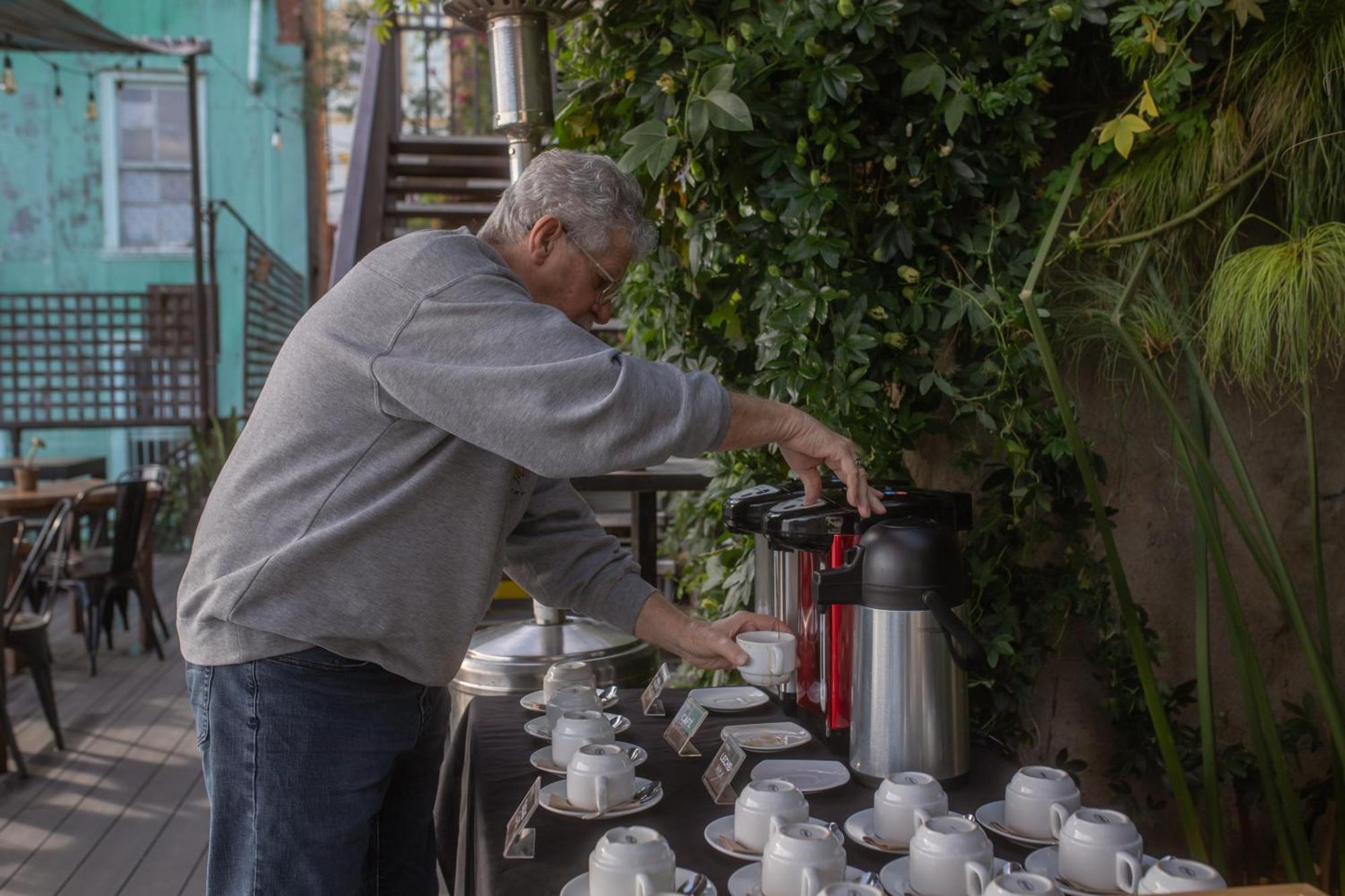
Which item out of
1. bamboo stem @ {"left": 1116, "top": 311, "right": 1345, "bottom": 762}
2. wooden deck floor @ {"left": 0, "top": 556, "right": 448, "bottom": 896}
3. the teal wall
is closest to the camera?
bamboo stem @ {"left": 1116, "top": 311, "right": 1345, "bottom": 762}

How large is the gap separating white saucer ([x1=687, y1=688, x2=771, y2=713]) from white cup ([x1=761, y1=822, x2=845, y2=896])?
716mm

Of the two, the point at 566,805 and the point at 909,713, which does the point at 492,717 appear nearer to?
the point at 566,805

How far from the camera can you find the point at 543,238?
1.52 meters

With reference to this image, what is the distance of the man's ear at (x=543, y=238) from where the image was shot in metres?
1.51

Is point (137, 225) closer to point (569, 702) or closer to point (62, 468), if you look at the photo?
point (62, 468)

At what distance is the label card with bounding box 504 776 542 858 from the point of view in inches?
47.8

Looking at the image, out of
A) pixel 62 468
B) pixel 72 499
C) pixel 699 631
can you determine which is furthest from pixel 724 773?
pixel 62 468

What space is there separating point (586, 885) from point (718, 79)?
146 cm

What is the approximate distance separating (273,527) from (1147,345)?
1.42 meters

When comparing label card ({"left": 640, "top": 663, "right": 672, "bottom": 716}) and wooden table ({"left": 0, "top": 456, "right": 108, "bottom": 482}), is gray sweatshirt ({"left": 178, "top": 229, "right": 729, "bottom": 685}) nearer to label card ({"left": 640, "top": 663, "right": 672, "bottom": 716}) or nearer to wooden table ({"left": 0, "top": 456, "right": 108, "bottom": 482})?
label card ({"left": 640, "top": 663, "right": 672, "bottom": 716})

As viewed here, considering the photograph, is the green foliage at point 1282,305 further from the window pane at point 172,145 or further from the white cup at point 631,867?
the window pane at point 172,145

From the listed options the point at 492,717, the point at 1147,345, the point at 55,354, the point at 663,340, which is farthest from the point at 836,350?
the point at 55,354

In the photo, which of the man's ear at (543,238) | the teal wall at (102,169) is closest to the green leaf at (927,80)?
the man's ear at (543,238)

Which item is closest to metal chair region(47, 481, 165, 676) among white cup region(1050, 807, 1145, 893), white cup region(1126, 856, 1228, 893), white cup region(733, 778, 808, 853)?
white cup region(733, 778, 808, 853)
